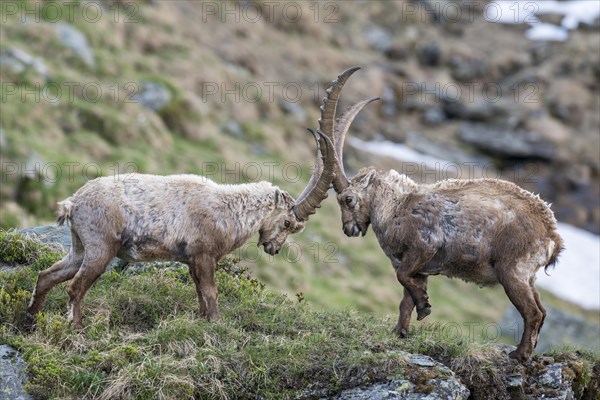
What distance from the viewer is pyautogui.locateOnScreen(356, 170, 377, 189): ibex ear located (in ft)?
41.1

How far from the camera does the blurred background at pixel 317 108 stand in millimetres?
26172

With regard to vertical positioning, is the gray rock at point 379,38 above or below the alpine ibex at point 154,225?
below

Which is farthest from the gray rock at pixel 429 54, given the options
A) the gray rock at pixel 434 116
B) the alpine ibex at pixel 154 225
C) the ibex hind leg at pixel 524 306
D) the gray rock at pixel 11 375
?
the gray rock at pixel 11 375

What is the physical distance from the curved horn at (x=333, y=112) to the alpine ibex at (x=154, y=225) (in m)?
0.42

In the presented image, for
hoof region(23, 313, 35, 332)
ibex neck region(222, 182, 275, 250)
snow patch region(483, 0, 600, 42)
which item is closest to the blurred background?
snow patch region(483, 0, 600, 42)

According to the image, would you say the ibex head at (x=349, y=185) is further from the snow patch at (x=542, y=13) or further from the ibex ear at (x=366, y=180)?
the snow patch at (x=542, y=13)

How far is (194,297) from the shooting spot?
12188mm

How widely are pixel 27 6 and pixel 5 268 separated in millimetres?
22259

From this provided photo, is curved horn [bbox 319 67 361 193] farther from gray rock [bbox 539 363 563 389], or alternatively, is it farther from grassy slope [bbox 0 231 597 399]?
gray rock [bbox 539 363 563 389]

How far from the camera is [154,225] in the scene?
1109 cm

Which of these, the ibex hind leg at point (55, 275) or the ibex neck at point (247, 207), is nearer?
the ibex hind leg at point (55, 275)

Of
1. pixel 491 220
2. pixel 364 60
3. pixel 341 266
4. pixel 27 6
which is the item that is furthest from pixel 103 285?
pixel 364 60

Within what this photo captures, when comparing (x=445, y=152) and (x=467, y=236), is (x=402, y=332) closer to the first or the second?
(x=467, y=236)

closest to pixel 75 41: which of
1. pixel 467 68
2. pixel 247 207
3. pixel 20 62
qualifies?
pixel 20 62
